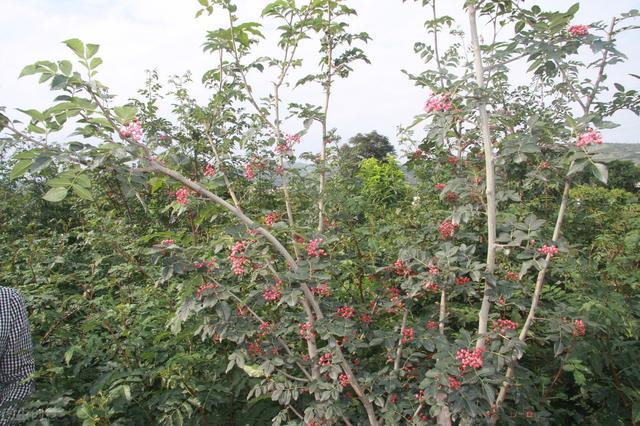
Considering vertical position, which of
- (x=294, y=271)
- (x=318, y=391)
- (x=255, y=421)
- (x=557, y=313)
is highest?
(x=294, y=271)

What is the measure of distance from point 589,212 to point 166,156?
3964 mm

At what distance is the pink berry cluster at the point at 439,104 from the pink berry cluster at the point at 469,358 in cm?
99

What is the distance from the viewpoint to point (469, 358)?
1764mm

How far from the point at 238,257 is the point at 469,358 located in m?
1.03

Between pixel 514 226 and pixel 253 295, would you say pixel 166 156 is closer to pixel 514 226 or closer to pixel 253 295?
pixel 253 295

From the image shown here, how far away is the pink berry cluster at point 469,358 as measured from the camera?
175 centimetres

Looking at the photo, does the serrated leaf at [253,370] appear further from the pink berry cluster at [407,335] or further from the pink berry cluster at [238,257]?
the pink berry cluster at [407,335]

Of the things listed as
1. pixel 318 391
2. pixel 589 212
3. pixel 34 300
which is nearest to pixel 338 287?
pixel 318 391

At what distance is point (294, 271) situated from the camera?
193 centimetres

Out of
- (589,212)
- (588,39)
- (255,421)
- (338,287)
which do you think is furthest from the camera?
(589,212)

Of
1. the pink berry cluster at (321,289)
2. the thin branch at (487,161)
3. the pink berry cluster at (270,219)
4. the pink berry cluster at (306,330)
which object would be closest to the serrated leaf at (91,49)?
the pink berry cluster at (270,219)

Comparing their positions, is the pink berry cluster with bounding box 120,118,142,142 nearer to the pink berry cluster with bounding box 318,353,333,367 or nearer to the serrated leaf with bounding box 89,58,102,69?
the serrated leaf with bounding box 89,58,102,69

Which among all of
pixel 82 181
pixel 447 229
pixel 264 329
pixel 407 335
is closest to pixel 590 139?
pixel 447 229

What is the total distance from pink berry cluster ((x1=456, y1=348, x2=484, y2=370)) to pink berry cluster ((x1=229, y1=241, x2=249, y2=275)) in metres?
0.96
